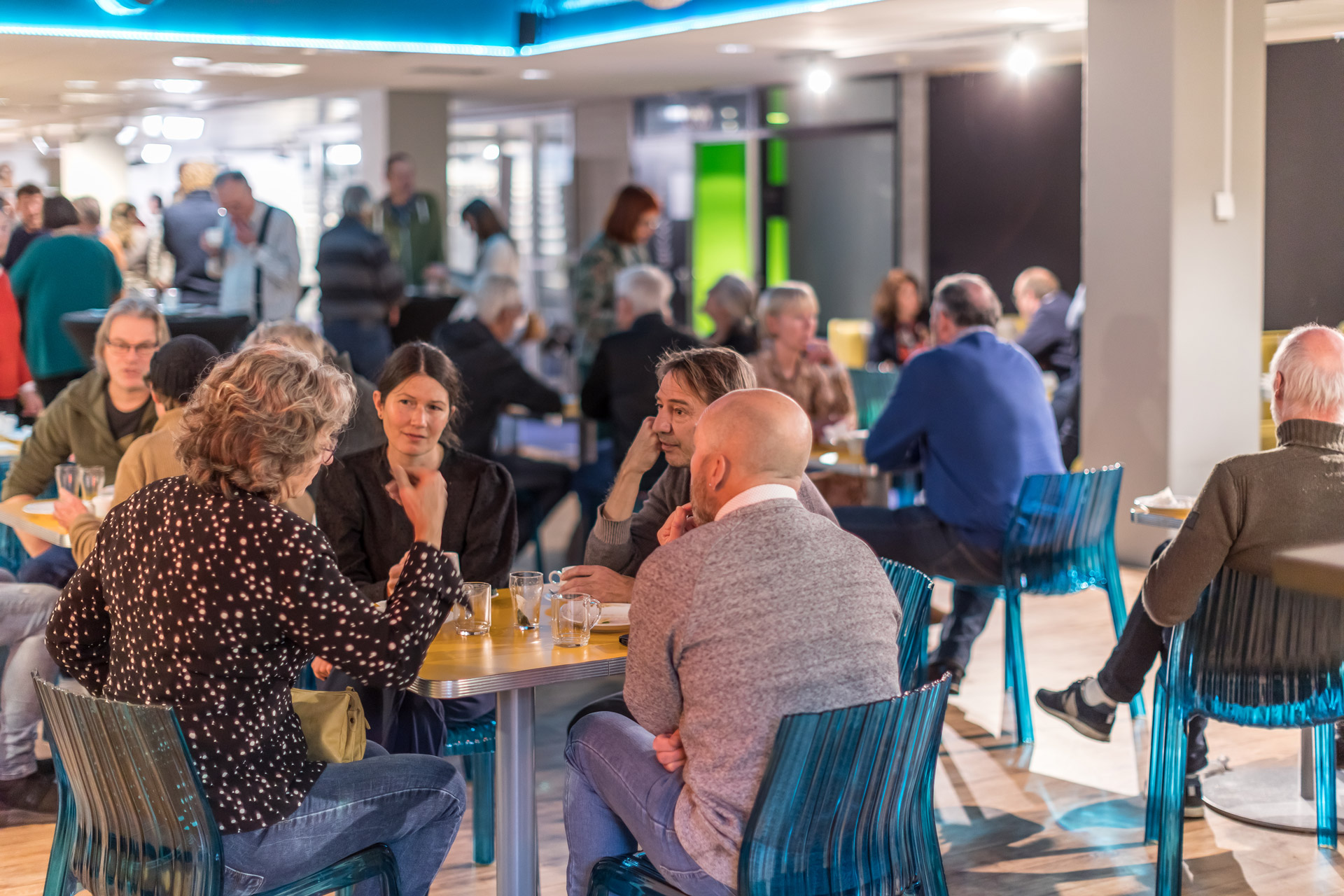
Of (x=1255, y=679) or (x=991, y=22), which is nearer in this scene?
(x=1255, y=679)

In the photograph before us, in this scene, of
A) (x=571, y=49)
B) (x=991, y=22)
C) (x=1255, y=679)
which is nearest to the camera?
(x=1255, y=679)

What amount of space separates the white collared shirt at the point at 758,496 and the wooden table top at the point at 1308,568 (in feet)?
4.56

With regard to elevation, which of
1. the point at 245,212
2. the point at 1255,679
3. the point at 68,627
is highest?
the point at 245,212

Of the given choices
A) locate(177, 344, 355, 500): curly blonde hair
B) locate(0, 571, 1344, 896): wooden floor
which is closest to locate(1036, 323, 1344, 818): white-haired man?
locate(0, 571, 1344, 896): wooden floor

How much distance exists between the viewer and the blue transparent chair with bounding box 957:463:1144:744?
4.36m

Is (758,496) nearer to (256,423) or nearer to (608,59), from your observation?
(256,423)

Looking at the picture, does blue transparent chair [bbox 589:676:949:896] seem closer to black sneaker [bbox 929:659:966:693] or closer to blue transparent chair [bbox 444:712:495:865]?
blue transparent chair [bbox 444:712:495:865]

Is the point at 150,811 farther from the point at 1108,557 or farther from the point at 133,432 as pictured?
the point at 1108,557

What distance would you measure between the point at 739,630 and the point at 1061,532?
2569 mm

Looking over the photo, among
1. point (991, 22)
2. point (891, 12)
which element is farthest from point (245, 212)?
point (991, 22)

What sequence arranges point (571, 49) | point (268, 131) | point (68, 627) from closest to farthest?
point (68, 627) → point (571, 49) → point (268, 131)

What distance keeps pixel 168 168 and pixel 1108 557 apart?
6.75m

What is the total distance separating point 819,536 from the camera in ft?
7.21

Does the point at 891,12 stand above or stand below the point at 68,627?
above
